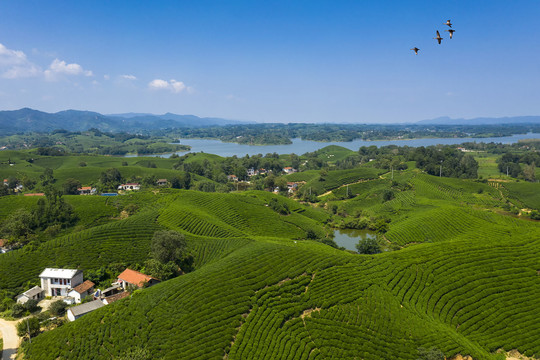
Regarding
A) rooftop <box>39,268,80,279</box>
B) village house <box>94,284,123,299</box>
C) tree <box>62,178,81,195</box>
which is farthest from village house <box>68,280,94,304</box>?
tree <box>62,178,81,195</box>

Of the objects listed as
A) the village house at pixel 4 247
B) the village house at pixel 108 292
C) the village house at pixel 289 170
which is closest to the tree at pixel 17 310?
the village house at pixel 108 292

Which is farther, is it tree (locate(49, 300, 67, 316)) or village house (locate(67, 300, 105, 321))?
tree (locate(49, 300, 67, 316))

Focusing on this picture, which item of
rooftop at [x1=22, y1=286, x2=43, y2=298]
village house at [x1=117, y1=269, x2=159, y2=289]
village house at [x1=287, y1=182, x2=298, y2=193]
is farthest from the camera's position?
village house at [x1=287, y1=182, x2=298, y2=193]

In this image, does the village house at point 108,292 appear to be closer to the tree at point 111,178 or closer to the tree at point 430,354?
the tree at point 430,354

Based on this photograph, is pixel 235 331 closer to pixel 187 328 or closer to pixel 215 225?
pixel 187 328

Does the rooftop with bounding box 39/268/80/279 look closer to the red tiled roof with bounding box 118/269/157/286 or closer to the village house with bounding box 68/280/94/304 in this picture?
the village house with bounding box 68/280/94/304

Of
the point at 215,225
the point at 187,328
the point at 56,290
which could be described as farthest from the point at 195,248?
the point at 187,328

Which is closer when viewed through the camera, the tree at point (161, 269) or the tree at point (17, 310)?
the tree at point (17, 310)
